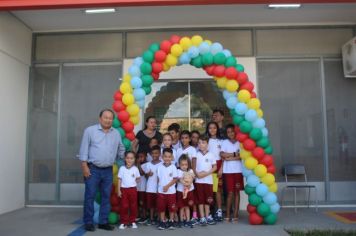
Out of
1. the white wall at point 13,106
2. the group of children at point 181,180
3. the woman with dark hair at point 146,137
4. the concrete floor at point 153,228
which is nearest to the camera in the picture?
the concrete floor at point 153,228

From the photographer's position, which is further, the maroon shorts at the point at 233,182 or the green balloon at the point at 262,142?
the maroon shorts at the point at 233,182

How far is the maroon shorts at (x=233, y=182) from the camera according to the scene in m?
5.59

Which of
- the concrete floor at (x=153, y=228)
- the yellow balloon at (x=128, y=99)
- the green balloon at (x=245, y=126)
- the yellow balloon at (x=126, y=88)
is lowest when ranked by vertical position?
the concrete floor at (x=153, y=228)

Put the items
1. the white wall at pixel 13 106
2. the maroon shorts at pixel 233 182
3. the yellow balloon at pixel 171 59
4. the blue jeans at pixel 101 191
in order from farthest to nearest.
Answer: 1. the white wall at pixel 13 106
2. the maroon shorts at pixel 233 182
3. the yellow balloon at pixel 171 59
4. the blue jeans at pixel 101 191

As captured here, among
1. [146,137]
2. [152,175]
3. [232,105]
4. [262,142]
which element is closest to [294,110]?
[262,142]

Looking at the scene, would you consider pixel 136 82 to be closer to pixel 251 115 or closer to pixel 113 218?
pixel 251 115

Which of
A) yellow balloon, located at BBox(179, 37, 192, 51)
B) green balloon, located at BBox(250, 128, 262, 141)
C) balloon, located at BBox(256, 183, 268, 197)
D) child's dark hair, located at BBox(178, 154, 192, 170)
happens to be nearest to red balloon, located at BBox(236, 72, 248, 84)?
green balloon, located at BBox(250, 128, 262, 141)

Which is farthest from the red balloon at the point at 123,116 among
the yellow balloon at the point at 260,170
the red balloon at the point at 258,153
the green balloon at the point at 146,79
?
the yellow balloon at the point at 260,170

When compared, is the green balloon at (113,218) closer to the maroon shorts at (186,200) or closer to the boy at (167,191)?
the boy at (167,191)

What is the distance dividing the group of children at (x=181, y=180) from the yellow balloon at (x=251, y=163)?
1.07ft

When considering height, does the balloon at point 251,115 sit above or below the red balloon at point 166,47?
below

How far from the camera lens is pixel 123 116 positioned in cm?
540

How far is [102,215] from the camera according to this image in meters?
5.19

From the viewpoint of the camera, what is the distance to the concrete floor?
4.97 metres
